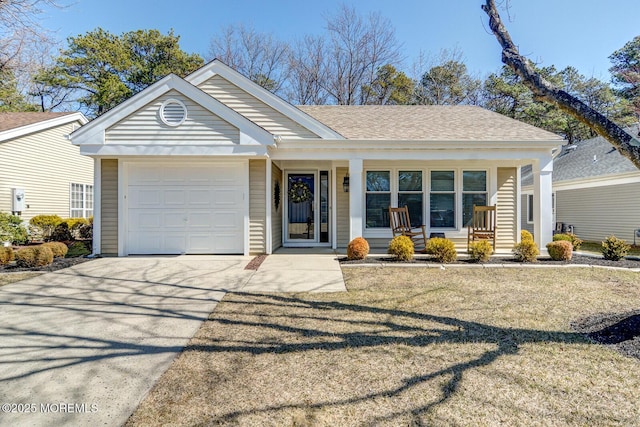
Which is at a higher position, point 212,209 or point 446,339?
point 212,209

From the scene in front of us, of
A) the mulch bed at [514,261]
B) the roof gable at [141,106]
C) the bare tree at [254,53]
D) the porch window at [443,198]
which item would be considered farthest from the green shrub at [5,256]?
the bare tree at [254,53]

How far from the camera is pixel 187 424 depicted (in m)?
2.12

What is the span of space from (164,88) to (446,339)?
7373 millimetres

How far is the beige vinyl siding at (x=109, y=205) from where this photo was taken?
328 inches

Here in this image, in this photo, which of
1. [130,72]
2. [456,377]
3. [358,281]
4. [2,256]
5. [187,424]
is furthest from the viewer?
[130,72]

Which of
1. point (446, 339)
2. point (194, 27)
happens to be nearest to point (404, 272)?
point (446, 339)

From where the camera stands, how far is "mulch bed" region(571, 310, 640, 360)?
3.20 metres

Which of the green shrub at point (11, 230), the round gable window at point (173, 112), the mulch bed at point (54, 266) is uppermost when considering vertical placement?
the round gable window at point (173, 112)

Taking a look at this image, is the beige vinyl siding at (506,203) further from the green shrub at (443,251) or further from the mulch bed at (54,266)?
the mulch bed at (54,266)

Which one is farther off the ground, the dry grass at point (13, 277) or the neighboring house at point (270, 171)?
the neighboring house at point (270, 171)

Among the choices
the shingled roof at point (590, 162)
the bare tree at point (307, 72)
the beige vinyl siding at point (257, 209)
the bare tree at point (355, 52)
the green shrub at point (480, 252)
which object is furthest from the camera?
the bare tree at point (307, 72)

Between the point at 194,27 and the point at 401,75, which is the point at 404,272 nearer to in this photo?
the point at 401,75

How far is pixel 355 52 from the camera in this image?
2238 centimetres

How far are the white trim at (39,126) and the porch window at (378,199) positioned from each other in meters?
11.4
